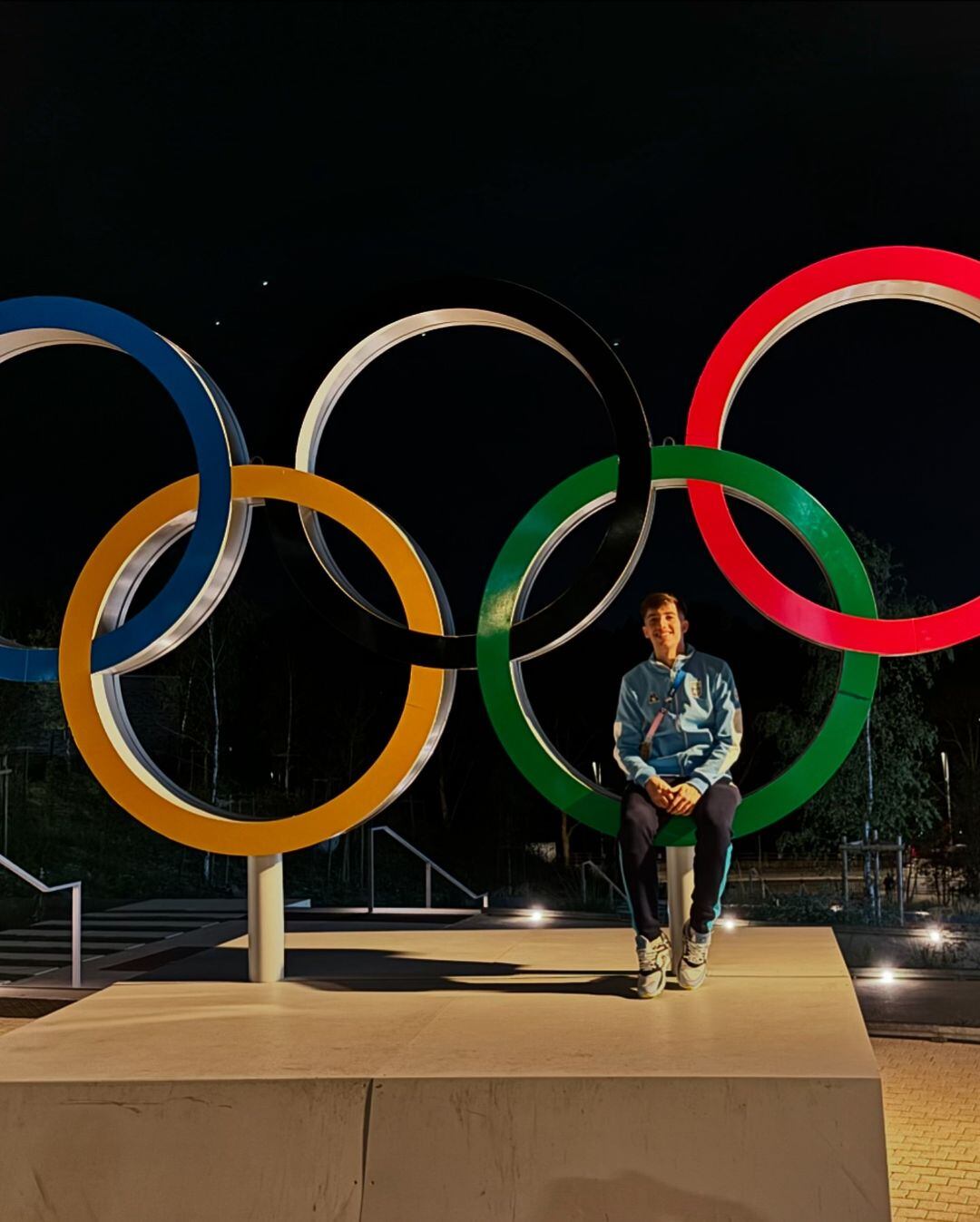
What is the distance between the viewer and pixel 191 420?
6.17 metres

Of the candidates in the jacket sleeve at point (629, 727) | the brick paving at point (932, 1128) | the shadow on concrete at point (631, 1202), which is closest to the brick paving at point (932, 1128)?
the brick paving at point (932, 1128)

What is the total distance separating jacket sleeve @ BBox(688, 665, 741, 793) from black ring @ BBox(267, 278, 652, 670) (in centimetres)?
64

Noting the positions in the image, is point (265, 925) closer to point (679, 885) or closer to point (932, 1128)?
point (679, 885)

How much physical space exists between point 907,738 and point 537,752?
11.8 meters

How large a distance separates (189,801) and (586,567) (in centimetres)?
213

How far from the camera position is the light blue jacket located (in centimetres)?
562

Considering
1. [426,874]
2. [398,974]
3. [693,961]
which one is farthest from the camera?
[426,874]

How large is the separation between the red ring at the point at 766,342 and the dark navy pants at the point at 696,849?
87 centimetres

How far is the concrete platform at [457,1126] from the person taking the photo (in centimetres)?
391

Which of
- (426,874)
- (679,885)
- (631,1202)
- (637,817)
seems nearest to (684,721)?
(637,817)

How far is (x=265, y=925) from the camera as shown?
20.0ft

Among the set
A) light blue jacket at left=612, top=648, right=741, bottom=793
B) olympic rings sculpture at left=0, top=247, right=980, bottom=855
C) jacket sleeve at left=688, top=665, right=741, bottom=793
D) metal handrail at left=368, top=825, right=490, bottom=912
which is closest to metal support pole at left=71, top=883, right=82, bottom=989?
metal handrail at left=368, top=825, right=490, bottom=912

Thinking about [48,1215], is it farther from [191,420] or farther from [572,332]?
[572,332]

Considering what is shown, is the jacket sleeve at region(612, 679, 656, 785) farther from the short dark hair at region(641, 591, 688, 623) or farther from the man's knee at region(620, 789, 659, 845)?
the short dark hair at region(641, 591, 688, 623)
